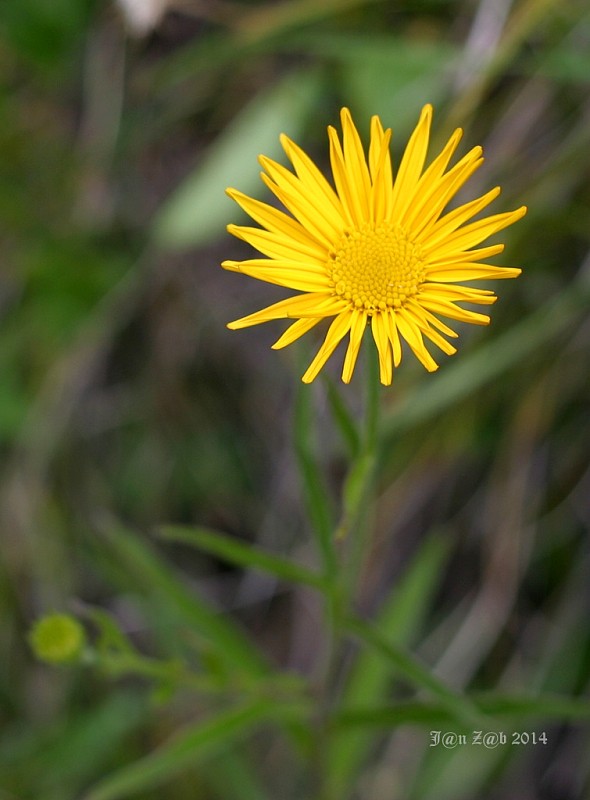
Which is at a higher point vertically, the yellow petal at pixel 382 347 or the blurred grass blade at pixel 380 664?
the yellow petal at pixel 382 347

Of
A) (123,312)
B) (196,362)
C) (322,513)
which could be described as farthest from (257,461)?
(322,513)

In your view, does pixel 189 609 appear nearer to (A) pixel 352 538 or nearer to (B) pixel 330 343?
(A) pixel 352 538

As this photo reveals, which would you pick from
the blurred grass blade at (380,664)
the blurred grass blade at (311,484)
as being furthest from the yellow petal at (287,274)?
the blurred grass blade at (380,664)

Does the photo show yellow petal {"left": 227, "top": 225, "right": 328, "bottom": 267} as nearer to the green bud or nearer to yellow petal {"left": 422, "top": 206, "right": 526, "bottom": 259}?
yellow petal {"left": 422, "top": 206, "right": 526, "bottom": 259}

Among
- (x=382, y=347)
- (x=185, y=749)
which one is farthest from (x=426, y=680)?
(x=382, y=347)

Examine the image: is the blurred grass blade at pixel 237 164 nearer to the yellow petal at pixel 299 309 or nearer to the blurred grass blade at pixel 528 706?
the yellow petal at pixel 299 309

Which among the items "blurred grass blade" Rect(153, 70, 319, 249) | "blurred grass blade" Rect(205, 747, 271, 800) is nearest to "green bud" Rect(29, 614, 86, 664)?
"blurred grass blade" Rect(205, 747, 271, 800)
